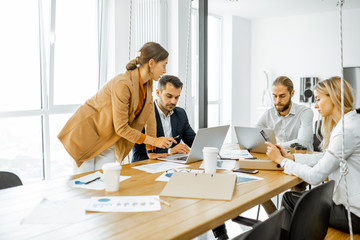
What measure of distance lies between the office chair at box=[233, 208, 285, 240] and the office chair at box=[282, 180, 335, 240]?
0.22 m

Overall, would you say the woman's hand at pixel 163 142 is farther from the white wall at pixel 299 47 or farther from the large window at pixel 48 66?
the white wall at pixel 299 47

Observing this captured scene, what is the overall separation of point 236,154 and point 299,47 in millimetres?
4833

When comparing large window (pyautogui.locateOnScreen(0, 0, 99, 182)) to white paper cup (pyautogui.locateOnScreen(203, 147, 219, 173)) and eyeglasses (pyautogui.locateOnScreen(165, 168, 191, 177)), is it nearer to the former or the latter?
eyeglasses (pyautogui.locateOnScreen(165, 168, 191, 177))

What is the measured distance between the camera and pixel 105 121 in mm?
2365

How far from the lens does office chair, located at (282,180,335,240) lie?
135cm

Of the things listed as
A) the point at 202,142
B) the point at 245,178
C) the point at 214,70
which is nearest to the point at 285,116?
the point at 202,142

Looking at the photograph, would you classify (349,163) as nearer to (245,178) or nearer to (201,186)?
(245,178)

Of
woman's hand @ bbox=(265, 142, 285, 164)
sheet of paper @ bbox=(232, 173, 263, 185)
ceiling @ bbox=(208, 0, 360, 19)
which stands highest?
ceiling @ bbox=(208, 0, 360, 19)

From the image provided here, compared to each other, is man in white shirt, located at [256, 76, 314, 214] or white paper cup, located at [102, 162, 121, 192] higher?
man in white shirt, located at [256, 76, 314, 214]

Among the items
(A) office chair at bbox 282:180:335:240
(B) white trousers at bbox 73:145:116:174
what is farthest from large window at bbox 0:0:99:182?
(A) office chair at bbox 282:180:335:240

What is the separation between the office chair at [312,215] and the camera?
1351 mm

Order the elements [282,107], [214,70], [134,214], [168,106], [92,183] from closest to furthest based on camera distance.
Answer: [134,214], [92,183], [168,106], [282,107], [214,70]

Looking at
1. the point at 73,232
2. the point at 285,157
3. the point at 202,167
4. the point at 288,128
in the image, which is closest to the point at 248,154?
the point at 285,157

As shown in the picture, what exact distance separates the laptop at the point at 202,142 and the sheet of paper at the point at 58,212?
832 millimetres
